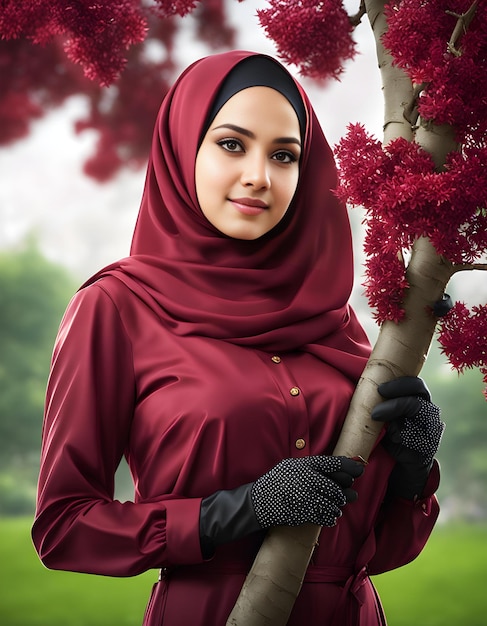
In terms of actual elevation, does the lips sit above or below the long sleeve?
above

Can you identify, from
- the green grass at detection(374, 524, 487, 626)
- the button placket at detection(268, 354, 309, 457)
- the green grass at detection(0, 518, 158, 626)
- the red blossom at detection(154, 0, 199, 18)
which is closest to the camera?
the button placket at detection(268, 354, 309, 457)

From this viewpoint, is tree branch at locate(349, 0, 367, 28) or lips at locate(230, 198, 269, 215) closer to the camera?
lips at locate(230, 198, 269, 215)

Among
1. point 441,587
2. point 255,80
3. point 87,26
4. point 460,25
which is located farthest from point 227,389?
point 441,587

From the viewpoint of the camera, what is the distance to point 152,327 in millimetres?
1330

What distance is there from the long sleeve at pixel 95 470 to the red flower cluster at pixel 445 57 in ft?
1.78

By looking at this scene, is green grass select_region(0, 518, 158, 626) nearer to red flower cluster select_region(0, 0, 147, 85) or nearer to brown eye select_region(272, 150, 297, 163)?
red flower cluster select_region(0, 0, 147, 85)

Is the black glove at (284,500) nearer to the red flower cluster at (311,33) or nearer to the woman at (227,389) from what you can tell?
the woman at (227,389)

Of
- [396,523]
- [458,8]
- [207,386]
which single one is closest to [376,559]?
[396,523]

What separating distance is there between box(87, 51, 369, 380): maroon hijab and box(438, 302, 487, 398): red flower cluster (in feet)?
0.60

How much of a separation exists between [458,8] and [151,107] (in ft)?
5.98

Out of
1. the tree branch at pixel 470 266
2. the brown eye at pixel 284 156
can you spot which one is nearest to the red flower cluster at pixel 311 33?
the brown eye at pixel 284 156

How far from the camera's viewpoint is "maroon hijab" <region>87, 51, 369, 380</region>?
4.41 ft

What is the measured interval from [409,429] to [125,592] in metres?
2.01

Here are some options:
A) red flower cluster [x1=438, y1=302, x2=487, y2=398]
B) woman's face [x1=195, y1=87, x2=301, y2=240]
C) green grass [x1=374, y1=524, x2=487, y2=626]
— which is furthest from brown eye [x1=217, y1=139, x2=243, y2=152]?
green grass [x1=374, y1=524, x2=487, y2=626]
